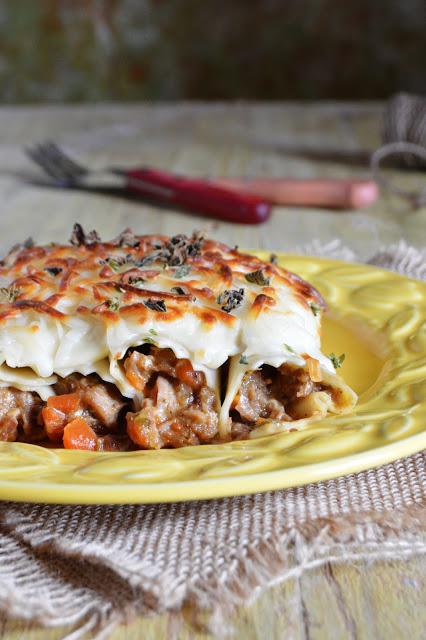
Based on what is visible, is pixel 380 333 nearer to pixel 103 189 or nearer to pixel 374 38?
pixel 103 189

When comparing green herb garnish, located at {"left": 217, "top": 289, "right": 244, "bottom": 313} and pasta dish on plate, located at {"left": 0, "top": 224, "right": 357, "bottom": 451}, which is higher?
green herb garnish, located at {"left": 217, "top": 289, "right": 244, "bottom": 313}

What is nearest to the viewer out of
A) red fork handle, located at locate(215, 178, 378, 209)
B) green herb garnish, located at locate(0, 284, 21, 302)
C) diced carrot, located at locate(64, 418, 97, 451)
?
diced carrot, located at locate(64, 418, 97, 451)

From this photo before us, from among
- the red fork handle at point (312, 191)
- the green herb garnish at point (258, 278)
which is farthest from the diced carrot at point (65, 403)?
the red fork handle at point (312, 191)

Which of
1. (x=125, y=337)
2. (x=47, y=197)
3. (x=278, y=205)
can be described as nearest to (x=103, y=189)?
(x=47, y=197)

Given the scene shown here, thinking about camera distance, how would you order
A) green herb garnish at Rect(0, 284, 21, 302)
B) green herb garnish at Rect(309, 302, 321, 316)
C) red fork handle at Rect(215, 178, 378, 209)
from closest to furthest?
green herb garnish at Rect(0, 284, 21, 302), green herb garnish at Rect(309, 302, 321, 316), red fork handle at Rect(215, 178, 378, 209)

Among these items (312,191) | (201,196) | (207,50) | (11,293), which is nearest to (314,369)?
(11,293)

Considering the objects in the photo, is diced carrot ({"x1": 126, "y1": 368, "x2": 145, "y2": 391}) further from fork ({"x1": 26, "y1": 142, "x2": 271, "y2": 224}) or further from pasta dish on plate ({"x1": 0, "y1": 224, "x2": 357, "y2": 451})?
fork ({"x1": 26, "y1": 142, "x2": 271, "y2": 224})

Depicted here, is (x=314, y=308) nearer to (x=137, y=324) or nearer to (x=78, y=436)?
(x=137, y=324)

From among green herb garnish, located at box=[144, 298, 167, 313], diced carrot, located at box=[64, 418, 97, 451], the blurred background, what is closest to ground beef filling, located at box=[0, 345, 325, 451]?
diced carrot, located at box=[64, 418, 97, 451]

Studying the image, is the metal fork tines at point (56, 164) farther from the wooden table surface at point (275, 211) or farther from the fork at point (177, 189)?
the wooden table surface at point (275, 211)
